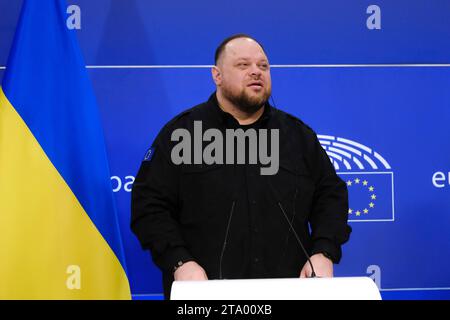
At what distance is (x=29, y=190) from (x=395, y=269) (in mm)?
1648

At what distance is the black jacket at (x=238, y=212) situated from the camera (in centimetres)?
203

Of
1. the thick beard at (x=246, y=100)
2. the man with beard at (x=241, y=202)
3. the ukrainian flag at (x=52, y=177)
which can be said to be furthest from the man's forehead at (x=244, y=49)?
the ukrainian flag at (x=52, y=177)

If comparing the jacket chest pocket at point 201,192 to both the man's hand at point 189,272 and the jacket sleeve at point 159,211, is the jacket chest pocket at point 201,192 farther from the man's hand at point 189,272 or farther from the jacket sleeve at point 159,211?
the man's hand at point 189,272

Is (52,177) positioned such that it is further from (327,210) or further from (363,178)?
(363,178)

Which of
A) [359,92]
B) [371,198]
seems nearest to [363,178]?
[371,198]

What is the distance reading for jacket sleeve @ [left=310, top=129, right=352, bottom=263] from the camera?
6.58 ft

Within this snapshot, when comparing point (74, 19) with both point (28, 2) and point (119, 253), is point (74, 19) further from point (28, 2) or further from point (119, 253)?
point (119, 253)

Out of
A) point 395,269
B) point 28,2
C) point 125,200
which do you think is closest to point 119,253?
point 125,200

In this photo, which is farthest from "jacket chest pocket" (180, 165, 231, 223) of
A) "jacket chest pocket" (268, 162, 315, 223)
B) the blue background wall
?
the blue background wall

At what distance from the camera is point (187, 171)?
210cm

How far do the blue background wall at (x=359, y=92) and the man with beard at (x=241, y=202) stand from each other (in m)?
0.58

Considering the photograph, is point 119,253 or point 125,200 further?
point 125,200

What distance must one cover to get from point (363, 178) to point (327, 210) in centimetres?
A: 73

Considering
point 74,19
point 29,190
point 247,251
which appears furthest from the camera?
point 74,19
